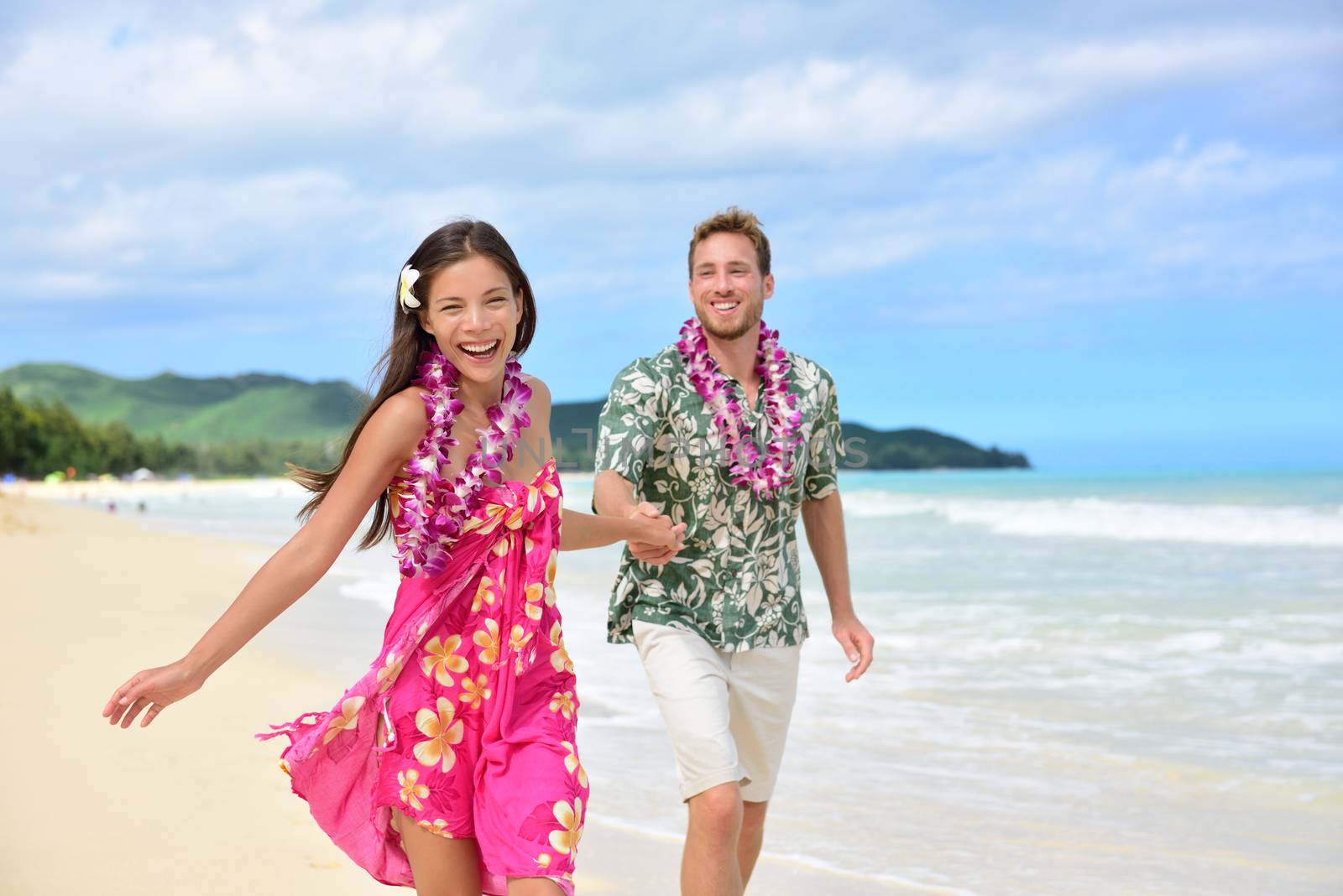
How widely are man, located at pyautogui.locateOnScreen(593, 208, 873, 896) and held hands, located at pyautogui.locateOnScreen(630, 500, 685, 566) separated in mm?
15

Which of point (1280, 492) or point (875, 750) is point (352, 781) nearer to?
point (875, 750)

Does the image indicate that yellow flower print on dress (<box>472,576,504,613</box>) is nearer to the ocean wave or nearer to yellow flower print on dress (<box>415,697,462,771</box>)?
yellow flower print on dress (<box>415,697,462,771</box>)

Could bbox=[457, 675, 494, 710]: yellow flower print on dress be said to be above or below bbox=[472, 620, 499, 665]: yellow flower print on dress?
below

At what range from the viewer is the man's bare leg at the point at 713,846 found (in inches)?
156

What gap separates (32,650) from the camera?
8859 millimetres

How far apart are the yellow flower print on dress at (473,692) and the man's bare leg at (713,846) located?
1.08 m

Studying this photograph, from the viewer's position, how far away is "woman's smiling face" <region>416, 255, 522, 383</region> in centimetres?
336

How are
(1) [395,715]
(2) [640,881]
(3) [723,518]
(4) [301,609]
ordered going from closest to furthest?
(1) [395,715]
(3) [723,518]
(2) [640,881]
(4) [301,609]

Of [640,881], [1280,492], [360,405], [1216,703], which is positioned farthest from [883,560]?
[1280,492]

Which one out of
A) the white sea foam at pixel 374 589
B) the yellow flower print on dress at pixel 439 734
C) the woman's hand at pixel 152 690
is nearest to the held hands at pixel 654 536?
the yellow flower print on dress at pixel 439 734

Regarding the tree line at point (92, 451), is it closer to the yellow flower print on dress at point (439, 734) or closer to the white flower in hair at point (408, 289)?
the white flower in hair at point (408, 289)

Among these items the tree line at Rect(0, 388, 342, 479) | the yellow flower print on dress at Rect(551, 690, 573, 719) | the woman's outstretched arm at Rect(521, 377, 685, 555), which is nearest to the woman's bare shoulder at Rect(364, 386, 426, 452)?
the woman's outstretched arm at Rect(521, 377, 685, 555)

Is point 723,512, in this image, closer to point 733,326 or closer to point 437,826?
point 733,326

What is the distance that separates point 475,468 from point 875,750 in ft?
15.3
